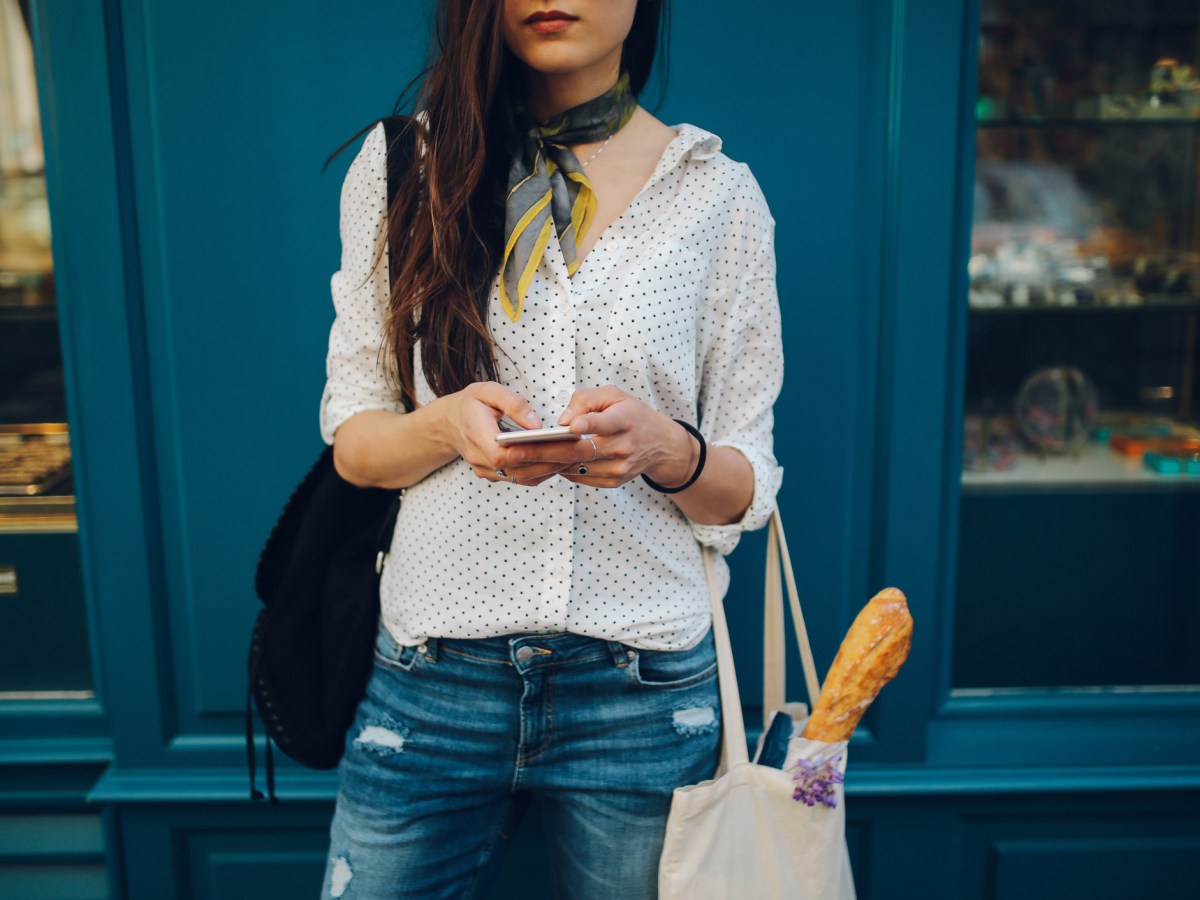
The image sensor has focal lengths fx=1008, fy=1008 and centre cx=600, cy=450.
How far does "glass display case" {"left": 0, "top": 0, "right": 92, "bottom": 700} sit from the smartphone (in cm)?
144

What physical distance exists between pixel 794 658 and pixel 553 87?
48.0 inches

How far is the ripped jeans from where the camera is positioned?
1270 millimetres

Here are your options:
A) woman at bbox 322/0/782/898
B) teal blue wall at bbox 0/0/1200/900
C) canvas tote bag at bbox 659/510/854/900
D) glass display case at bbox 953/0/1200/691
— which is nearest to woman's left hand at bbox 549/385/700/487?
woman at bbox 322/0/782/898

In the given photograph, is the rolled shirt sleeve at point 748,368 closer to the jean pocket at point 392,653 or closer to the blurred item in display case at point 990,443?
the jean pocket at point 392,653

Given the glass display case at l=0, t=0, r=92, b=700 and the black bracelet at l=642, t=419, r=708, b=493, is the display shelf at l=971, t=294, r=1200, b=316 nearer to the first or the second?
the black bracelet at l=642, t=419, r=708, b=493

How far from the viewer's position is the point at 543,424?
123 cm

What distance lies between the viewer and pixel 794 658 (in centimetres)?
204

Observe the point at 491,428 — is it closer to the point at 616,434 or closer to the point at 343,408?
the point at 616,434

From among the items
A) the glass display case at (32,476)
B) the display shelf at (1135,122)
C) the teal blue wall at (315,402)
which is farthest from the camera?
the display shelf at (1135,122)

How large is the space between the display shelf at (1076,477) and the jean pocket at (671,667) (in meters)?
1.07

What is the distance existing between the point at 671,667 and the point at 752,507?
9.4 inches

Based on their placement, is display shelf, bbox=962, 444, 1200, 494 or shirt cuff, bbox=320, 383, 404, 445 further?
display shelf, bbox=962, 444, 1200, 494

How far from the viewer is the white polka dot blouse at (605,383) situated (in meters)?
1.25

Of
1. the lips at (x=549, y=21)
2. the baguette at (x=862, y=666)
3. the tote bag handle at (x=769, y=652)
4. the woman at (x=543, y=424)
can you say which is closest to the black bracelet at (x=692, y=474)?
the woman at (x=543, y=424)
